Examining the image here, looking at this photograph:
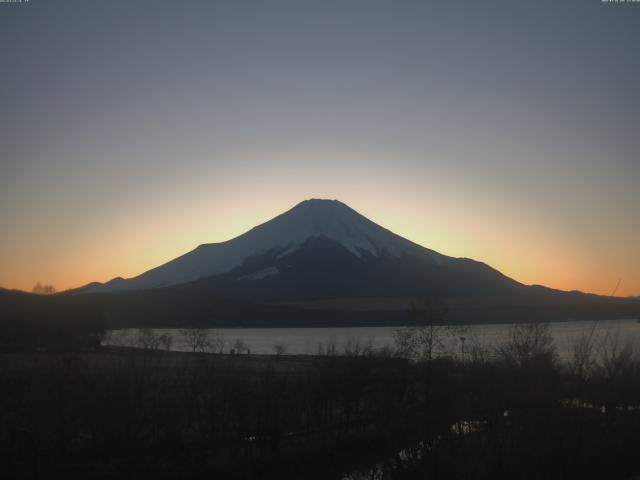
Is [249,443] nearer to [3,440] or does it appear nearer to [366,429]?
[366,429]

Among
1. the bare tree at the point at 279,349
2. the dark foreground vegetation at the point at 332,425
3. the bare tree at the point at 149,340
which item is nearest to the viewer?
the dark foreground vegetation at the point at 332,425

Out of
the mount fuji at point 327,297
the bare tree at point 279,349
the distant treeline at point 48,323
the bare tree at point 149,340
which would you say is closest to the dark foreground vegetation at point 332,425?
the bare tree at point 149,340

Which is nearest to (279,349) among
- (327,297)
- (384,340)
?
(384,340)

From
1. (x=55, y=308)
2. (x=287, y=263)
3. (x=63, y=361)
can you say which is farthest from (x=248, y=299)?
(x=63, y=361)

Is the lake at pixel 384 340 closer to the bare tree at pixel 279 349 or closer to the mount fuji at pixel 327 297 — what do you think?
the bare tree at pixel 279 349

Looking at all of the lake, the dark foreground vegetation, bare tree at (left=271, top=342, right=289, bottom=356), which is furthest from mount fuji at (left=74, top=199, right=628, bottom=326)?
the dark foreground vegetation

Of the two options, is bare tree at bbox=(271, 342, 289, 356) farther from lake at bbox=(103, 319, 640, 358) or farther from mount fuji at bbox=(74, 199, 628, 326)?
mount fuji at bbox=(74, 199, 628, 326)

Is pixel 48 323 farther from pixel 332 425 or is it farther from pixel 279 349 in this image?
pixel 332 425
